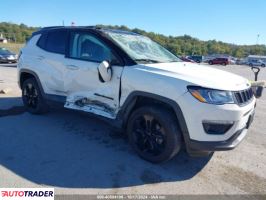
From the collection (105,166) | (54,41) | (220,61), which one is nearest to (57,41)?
(54,41)

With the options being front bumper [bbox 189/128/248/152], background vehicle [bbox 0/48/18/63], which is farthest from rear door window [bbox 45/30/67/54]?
background vehicle [bbox 0/48/18/63]

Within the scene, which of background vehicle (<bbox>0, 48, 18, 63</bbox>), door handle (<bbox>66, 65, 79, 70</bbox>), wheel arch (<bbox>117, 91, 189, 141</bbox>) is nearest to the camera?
wheel arch (<bbox>117, 91, 189, 141</bbox>)

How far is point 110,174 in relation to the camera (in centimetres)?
345

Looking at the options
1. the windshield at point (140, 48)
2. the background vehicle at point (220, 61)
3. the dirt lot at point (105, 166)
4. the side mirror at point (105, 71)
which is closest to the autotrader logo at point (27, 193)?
the dirt lot at point (105, 166)

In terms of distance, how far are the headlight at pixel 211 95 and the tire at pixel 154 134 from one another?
1.53 ft

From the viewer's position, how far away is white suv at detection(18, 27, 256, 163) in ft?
10.7

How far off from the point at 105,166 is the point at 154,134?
785 millimetres

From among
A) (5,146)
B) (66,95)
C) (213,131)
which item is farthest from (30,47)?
(213,131)

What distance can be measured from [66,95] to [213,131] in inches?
106

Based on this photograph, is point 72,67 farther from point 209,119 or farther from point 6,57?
point 6,57

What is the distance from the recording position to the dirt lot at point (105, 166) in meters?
3.22

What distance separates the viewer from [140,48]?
4.49 meters

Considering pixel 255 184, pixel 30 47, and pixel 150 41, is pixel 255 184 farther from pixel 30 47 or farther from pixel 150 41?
pixel 30 47

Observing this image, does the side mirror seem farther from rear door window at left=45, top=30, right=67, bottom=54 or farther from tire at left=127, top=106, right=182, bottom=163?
rear door window at left=45, top=30, right=67, bottom=54
